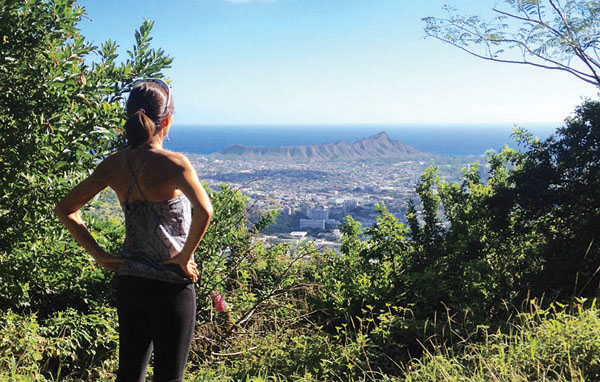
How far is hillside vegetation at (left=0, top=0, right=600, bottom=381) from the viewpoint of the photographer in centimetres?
321

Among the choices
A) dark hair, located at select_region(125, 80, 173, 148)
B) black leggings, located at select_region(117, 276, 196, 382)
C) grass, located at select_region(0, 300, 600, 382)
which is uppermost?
dark hair, located at select_region(125, 80, 173, 148)

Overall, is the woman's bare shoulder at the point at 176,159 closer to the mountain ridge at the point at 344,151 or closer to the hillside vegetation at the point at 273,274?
the hillside vegetation at the point at 273,274

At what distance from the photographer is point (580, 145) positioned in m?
6.15

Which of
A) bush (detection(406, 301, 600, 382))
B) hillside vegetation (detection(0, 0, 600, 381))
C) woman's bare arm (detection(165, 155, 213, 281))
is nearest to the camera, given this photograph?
woman's bare arm (detection(165, 155, 213, 281))

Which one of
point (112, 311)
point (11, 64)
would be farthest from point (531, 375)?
point (11, 64)

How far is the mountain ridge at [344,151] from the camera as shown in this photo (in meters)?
44.1

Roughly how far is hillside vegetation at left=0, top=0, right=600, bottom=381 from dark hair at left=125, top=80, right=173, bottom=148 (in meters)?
1.64

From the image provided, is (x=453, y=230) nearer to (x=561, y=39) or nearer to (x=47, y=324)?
(x=561, y=39)

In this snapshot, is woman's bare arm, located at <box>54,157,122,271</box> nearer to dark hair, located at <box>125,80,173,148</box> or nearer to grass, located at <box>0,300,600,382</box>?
dark hair, located at <box>125,80,173,148</box>

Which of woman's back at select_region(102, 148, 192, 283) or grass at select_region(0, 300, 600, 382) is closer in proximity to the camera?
woman's back at select_region(102, 148, 192, 283)

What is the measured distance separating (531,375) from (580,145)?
4545mm

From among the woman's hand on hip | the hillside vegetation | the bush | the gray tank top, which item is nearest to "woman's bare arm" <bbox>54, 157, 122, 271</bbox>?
the gray tank top

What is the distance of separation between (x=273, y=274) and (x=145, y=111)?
456 centimetres

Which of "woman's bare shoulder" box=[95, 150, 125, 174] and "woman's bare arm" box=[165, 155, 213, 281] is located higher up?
"woman's bare shoulder" box=[95, 150, 125, 174]
